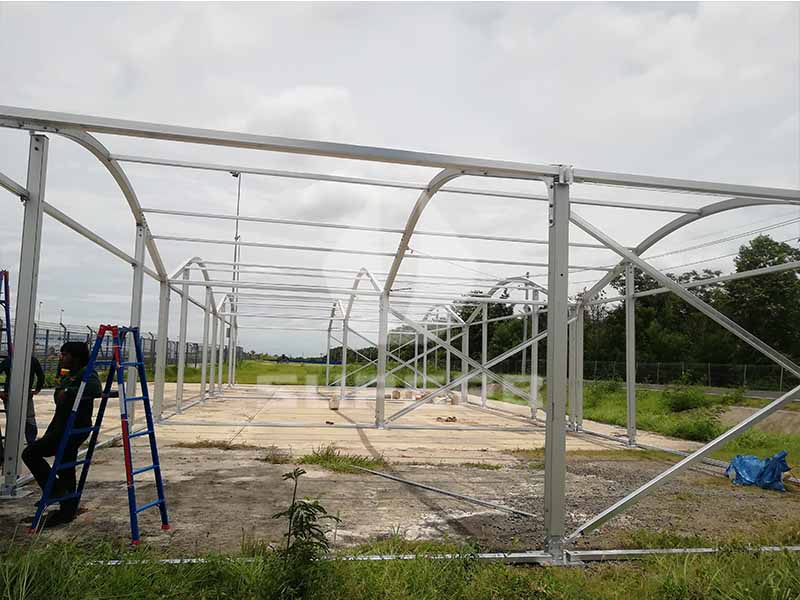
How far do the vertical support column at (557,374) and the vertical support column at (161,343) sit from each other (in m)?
8.64

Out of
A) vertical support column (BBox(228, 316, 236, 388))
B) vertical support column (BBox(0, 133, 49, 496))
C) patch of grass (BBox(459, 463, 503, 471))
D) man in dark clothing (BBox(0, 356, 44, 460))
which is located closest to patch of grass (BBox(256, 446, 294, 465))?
patch of grass (BBox(459, 463, 503, 471))

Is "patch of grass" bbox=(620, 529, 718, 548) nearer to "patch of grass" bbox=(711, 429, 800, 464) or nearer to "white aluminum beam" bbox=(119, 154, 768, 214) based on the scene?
"white aluminum beam" bbox=(119, 154, 768, 214)

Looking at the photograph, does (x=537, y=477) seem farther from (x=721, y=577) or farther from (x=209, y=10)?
(x=209, y=10)

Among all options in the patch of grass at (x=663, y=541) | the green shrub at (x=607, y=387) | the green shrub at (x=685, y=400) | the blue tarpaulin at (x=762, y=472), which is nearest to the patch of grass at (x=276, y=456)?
the patch of grass at (x=663, y=541)

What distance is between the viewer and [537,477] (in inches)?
301

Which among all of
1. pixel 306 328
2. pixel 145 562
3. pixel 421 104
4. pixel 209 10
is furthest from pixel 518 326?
pixel 145 562

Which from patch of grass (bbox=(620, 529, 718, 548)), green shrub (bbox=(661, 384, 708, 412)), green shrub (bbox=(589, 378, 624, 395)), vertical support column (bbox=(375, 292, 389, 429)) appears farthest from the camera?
green shrub (bbox=(589, 378, 624, 395))

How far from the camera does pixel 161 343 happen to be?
11.3 meters

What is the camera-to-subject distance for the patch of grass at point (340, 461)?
7496 mm

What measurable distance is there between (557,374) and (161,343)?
885 cm

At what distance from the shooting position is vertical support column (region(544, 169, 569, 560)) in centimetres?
455

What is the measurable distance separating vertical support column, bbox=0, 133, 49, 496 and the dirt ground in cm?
50

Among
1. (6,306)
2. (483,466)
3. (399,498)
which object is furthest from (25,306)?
(483,466)

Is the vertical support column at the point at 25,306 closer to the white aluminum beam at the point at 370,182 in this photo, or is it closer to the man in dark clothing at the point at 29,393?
the man in dark clothing at the point at 29,393
